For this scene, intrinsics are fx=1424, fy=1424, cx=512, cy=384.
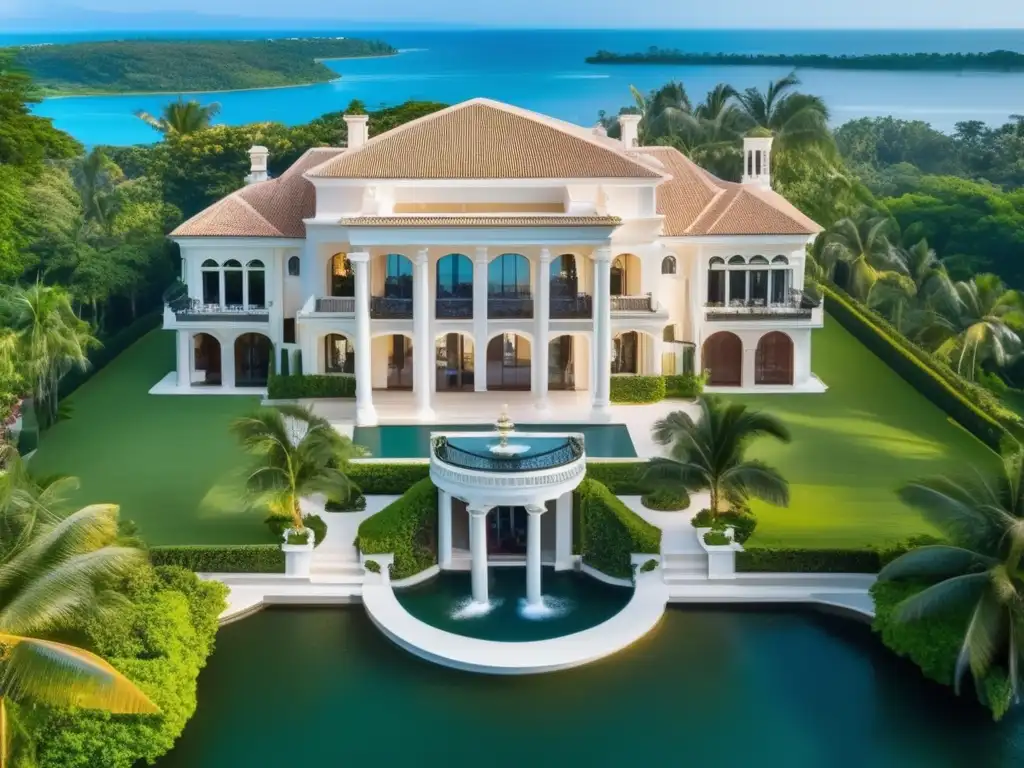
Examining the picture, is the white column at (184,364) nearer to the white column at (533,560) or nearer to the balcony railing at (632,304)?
the balcony railing at (632,304)

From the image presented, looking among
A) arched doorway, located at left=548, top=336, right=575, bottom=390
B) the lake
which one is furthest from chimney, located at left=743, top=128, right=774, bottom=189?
the lake

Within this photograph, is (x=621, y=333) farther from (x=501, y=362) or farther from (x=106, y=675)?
(x=106, y=675)

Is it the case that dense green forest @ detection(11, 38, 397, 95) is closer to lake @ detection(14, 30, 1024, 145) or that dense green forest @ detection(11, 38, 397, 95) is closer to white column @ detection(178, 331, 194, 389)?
lake @ detection(14, 30, 1024, 145)

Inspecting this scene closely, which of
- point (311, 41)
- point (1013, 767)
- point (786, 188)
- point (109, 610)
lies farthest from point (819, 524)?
point (311, 41)

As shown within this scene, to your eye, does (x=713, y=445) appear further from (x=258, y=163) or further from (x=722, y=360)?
(x=258, y=163)

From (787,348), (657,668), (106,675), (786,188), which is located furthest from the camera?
(786,188)

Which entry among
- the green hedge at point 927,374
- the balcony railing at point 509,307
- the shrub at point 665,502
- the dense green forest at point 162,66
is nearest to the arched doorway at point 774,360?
the green hedge at point 927,374
